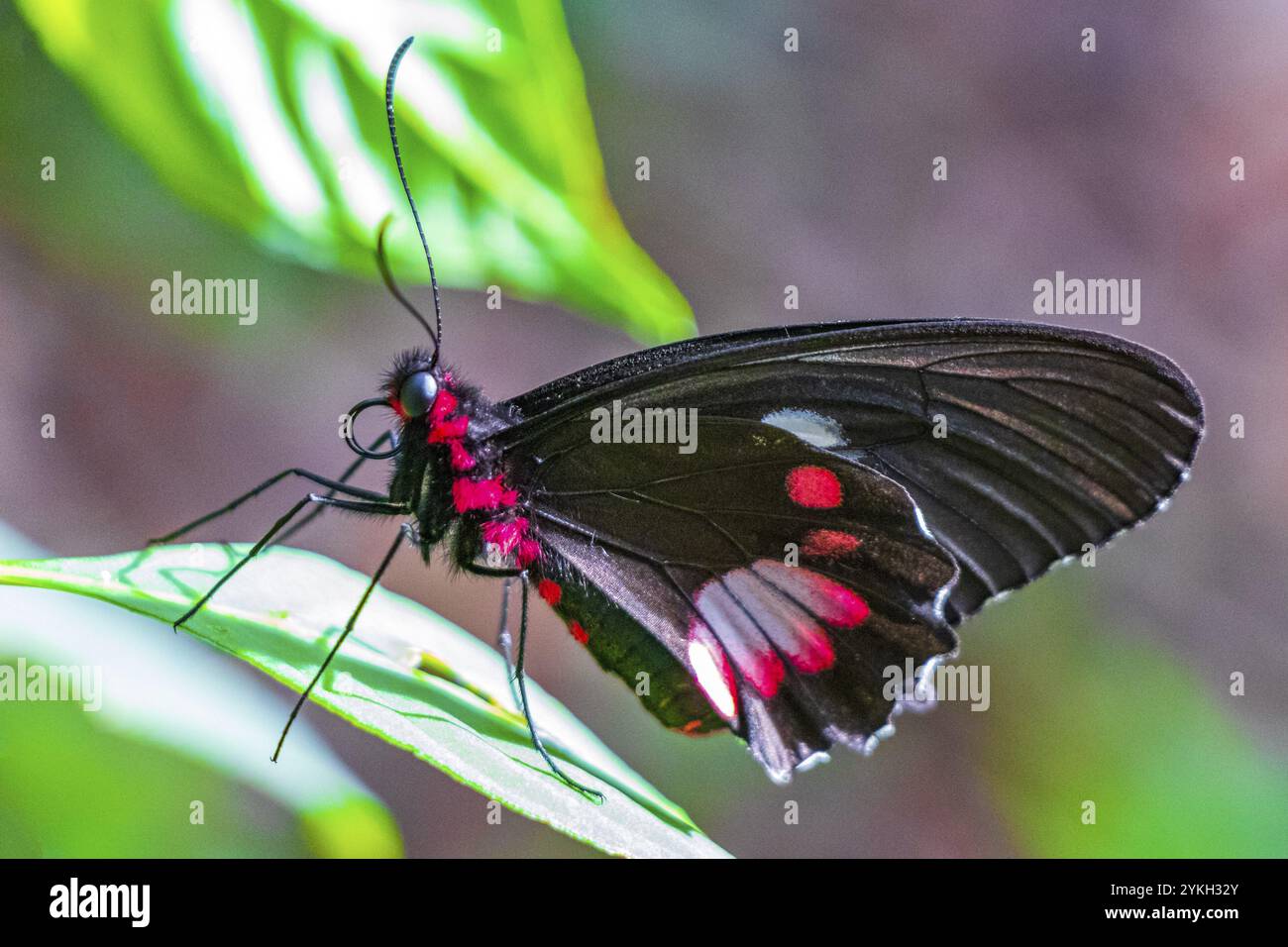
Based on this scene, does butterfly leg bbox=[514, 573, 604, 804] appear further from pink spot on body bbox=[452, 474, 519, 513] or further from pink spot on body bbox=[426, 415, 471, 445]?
pink spot on body bbox=[426, 415, 471, 445]

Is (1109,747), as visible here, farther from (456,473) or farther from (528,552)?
(456,473)

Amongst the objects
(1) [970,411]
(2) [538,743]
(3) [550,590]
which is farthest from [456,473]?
(1) [970,411]

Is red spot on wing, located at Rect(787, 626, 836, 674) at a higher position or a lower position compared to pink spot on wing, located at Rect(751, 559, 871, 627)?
lower

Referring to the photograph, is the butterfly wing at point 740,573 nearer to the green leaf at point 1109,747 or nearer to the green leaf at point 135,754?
the green leaf at point 135,754

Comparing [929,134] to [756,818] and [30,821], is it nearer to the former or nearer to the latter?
[756,818]

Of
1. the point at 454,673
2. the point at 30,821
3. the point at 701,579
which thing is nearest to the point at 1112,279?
the point at 701,579

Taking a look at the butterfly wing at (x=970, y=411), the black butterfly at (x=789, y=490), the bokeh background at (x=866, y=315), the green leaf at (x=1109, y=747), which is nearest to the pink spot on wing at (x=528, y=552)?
the black butterfly at (x=789, y=490)

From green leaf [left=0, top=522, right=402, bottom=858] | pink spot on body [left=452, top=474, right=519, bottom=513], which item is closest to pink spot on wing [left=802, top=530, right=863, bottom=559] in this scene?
pink spot on body [left=452, top=474, right=519, bottom=513]

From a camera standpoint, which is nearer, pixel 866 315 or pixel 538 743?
pixel 538 743
